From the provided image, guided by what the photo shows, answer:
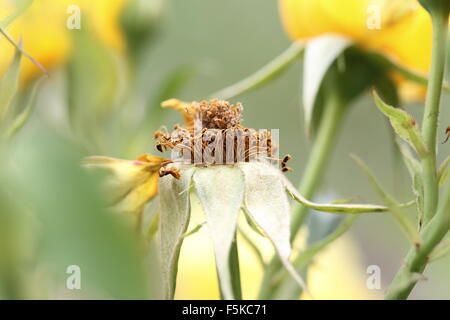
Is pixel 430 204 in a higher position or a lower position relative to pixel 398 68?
lower

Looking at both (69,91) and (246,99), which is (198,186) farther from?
(246,99)

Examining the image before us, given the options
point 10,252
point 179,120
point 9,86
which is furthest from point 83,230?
point 179,120

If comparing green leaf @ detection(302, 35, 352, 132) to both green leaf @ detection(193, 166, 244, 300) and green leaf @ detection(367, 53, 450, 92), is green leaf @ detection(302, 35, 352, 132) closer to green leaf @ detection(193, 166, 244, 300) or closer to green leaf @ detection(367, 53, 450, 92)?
green leaf @ detection(367, 53, 450, 92)

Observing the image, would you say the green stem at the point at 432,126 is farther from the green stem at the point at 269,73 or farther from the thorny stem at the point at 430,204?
the green stem at the point at 269,73

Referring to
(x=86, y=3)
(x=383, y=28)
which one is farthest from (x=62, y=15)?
(x=383, y=28)

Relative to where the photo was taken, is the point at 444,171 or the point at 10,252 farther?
the point at 444,171

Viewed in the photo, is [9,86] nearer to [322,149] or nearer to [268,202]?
[268,202]
